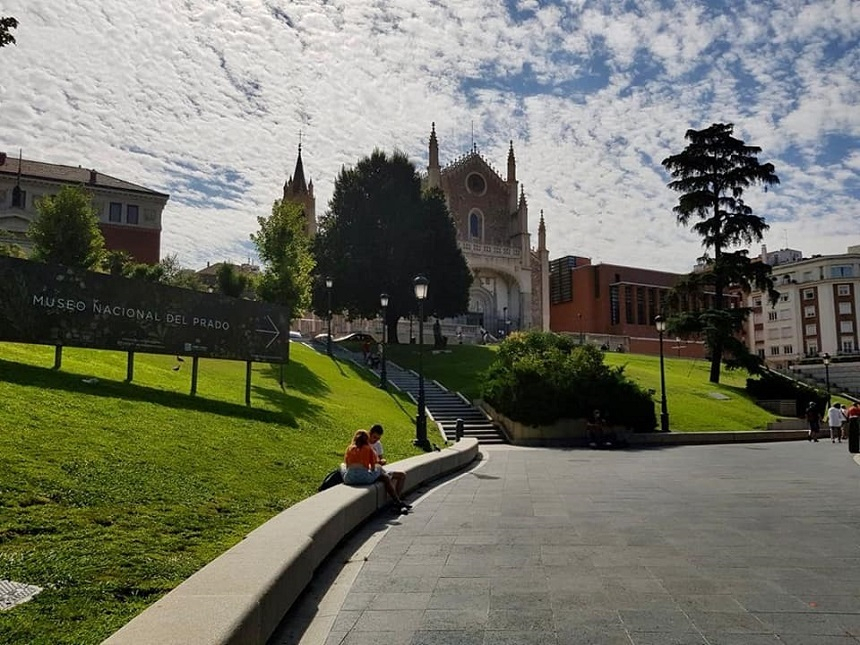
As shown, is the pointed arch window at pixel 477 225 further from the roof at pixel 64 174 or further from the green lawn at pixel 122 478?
the green lawn at pixel 122 478

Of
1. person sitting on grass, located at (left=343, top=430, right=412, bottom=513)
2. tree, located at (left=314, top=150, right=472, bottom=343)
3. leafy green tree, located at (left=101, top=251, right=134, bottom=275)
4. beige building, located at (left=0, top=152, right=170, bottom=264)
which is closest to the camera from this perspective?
person sitting on grass, located at (left=343, top=430, right=412, bottom=513)

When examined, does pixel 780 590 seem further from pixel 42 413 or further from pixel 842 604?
pixel 42 413

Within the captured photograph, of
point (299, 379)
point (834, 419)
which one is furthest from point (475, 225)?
point (834, 419)

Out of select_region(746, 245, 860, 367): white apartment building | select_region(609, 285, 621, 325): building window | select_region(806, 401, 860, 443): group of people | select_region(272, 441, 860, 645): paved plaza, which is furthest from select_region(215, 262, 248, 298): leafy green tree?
select_region(746, 245, 860, 367): white apartment building

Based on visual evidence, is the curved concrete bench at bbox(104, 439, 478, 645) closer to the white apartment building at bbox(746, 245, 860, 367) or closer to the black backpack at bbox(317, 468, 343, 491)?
the black backpack at bbox(317, 468, 343, 491)

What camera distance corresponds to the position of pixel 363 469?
29.5ft

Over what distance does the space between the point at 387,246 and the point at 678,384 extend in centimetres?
2056

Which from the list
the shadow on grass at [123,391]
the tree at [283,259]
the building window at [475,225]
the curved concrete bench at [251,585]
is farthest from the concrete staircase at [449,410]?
the building window at [475,225]

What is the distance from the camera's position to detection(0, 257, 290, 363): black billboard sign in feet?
44.5

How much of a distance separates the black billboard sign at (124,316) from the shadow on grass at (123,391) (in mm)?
785

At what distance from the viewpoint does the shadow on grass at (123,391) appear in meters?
12.2

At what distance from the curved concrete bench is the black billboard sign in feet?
29.1

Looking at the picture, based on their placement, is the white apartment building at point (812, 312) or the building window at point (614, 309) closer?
the building window at point (614, 309)

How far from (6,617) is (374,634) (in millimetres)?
2033
